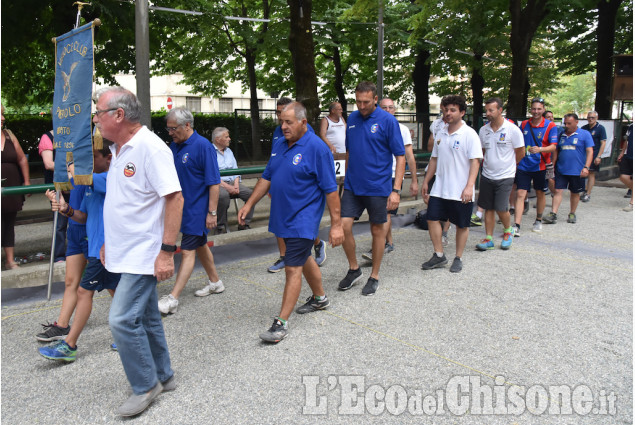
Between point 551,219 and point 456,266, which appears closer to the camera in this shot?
point 456,266

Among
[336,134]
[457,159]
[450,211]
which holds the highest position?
[336,134]

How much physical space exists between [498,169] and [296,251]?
405 centimetres

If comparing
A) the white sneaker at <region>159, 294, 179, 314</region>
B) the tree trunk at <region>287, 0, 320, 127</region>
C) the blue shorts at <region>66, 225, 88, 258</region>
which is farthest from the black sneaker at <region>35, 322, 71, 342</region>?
the tree trunk at <region>287, 0, 320, 127</region>

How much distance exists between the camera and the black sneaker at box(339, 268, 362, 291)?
579cm

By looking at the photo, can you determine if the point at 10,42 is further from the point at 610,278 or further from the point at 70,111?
the point at 610,278

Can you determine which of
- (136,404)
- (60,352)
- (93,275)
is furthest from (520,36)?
(136,404)

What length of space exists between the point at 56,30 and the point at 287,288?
35.7 feet

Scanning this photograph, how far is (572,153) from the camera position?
32.4ft

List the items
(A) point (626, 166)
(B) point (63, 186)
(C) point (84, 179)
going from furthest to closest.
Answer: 1. (A) point (626, 166)
2. (B) point (63, 186)
3. (C) point (84, 179)

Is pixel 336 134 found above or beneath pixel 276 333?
above

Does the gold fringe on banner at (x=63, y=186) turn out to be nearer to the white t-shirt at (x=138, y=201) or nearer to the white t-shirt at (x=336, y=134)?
the white t-shirt at (x=138, y=201)

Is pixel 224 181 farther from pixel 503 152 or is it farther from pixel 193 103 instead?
pixel 193 103

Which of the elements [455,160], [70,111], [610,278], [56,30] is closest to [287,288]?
[70,111]

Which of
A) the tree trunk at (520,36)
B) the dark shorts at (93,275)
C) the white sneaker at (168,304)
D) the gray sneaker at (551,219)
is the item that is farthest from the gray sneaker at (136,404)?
the tree trunk at (520,36)
